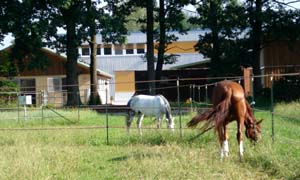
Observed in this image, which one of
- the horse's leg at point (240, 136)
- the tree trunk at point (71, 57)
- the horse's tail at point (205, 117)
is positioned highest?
the tree trunk at point (71, 57)

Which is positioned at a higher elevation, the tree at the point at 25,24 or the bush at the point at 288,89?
the tree at the point at 25,24

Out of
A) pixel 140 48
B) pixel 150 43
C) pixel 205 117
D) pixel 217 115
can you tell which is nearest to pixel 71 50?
pixel 150 43

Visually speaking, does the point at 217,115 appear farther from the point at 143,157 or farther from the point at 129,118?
the point at 129,118

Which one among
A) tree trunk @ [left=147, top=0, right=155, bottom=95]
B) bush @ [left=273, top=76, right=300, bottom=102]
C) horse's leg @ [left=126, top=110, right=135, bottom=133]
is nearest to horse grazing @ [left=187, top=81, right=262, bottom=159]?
horse's leg @ [left=126, top=110, right=135, bottom=133]

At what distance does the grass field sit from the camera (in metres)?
8.85

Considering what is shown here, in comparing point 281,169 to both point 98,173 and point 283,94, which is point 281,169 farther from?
point 283,94

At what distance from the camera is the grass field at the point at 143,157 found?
29.0ft

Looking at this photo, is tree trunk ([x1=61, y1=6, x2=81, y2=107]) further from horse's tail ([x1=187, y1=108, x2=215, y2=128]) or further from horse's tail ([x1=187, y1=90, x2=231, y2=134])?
horse's tail ([x1=187, y1=90, x2=231, y2=134])

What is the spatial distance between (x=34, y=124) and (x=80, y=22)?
13992 mm

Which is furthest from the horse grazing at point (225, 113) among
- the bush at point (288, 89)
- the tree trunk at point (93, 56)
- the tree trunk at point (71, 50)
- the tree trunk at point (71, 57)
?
the tree trunk at point (71, 57)

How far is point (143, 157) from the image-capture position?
10766mm

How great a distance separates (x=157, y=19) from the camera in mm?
39594

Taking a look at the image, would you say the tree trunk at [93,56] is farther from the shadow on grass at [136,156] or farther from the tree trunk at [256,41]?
the shadow on grass at [136,156]

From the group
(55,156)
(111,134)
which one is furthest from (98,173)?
(111,134)
